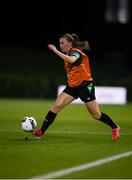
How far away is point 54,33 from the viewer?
53.8m

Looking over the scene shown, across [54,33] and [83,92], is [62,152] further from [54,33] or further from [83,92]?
[54,33]

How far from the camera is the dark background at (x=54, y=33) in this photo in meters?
53.2

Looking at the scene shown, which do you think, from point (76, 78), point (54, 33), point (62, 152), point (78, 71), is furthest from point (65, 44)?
point (54, 33)

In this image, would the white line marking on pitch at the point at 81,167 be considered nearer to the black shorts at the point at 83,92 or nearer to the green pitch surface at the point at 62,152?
the green pitch surface at the point at 62,152

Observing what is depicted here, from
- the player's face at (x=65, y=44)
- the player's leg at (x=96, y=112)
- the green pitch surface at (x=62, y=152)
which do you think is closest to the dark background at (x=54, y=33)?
the green pitch surface at (x=62, y=152)

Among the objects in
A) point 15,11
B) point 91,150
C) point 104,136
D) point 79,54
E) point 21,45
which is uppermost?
point 79,54

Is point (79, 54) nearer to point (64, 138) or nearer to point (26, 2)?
point (64, 138)

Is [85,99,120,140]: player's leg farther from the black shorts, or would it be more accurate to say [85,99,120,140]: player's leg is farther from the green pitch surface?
the green pitch surface

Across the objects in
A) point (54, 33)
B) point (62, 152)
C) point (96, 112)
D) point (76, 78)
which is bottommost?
point (54, 33)

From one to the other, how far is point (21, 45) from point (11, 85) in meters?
16.6

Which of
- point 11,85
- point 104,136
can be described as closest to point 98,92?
point 11,85

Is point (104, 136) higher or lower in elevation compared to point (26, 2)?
higher

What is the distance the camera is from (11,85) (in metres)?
40.4

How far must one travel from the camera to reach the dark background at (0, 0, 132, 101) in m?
53.2
